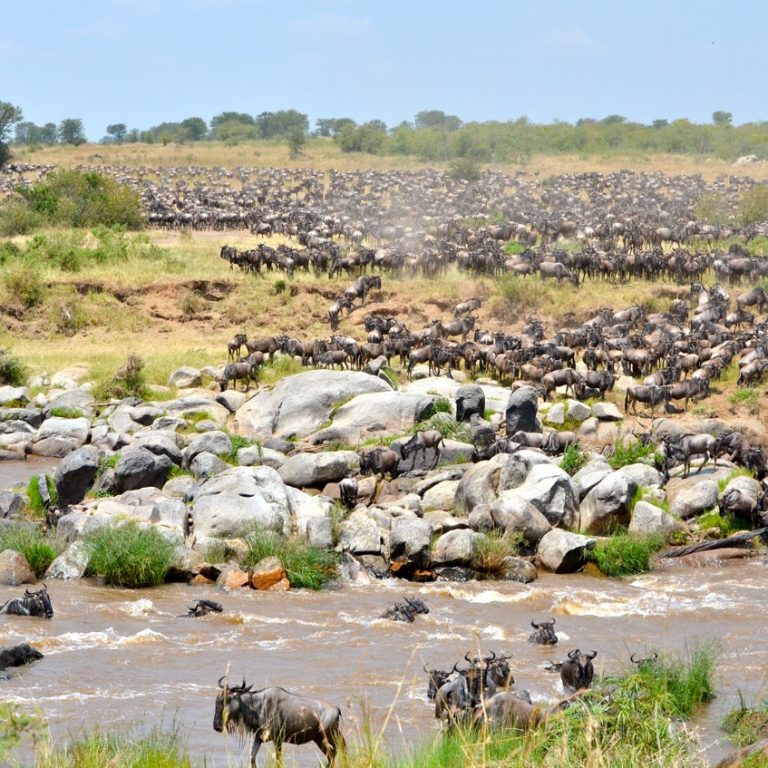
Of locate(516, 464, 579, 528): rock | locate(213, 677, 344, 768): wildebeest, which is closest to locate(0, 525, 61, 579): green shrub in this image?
locate(516, 464, 579, 528): rock

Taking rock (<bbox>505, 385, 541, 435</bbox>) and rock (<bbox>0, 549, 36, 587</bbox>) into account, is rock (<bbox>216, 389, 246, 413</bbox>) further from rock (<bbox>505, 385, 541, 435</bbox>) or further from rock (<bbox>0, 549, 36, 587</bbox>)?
rock (<bbox>0, 549, 36, 587</bbox>)

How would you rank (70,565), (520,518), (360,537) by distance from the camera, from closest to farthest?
(70,565), (360,537), (520,518)

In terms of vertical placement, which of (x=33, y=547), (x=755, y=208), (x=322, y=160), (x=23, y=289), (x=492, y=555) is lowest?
(x=492, y=555)

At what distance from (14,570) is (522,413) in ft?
34.5

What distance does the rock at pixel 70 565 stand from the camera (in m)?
17.6

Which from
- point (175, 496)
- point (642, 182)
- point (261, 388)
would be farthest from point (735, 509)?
point (642, 182)

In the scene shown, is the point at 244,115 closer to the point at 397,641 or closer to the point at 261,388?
the point at 261,388

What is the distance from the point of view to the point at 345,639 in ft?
49.3

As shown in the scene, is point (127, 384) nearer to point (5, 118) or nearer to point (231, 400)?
point (231, 400)

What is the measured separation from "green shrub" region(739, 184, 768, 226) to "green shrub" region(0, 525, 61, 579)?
119 feet

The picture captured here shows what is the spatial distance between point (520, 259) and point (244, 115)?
115 metres

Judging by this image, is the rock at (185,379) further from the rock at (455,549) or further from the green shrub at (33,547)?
the rock at (455,549)

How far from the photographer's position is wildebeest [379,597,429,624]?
51.6ft

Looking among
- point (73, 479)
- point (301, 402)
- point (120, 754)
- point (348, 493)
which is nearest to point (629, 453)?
point (348, 493)
